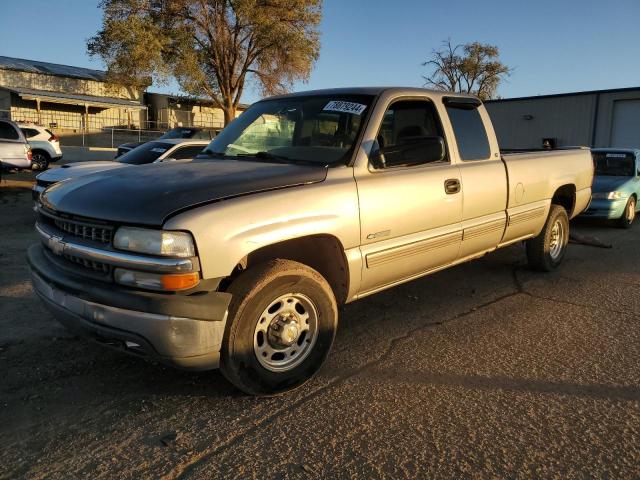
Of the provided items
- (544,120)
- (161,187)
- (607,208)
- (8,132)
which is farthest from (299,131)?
(544,120)

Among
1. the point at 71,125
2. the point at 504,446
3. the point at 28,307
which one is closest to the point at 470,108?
the point at 504,446

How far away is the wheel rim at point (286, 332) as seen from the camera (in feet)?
10.5

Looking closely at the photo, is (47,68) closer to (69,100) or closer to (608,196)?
(69,100)

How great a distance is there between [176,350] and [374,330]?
80.1 inches

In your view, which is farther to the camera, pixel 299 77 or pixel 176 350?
pixel 299 77

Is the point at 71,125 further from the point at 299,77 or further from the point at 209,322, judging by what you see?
the point at 209,322

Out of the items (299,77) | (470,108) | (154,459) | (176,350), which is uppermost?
(299,77)

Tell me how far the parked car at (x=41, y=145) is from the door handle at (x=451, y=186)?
19.2 metres

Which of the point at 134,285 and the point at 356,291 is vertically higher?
the point at 134,285

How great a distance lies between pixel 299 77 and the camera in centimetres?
3200

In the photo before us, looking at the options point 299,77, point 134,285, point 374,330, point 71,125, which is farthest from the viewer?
point 71,125

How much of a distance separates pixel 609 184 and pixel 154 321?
9861 millimetres

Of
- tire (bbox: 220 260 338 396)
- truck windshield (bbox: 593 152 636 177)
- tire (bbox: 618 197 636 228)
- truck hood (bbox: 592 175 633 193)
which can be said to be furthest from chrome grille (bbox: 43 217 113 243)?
truck windshield (bbox: 593 152 636 177)

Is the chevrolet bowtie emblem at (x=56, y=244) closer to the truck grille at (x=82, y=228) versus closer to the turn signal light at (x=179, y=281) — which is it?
the truck grille at (x=82, y=228)
